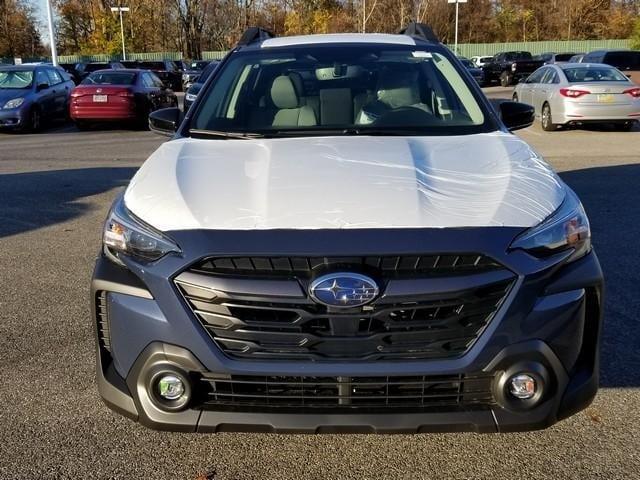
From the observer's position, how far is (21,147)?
13.4m

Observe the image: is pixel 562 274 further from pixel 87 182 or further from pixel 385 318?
pixel 87 182

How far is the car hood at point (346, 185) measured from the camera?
2.47 metres

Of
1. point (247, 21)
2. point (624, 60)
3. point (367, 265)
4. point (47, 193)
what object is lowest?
point (47, 193)

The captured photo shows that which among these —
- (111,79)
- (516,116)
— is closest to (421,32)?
(516,116)

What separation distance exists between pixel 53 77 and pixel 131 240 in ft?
53.5

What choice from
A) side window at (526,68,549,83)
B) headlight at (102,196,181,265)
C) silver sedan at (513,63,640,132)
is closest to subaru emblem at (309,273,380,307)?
headlight at (102,196,181,265)

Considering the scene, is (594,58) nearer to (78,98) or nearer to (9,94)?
(78,98)

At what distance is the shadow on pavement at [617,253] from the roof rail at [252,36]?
3.07 meters

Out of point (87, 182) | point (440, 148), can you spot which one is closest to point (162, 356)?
point (440, 148)

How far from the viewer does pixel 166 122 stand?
425cm

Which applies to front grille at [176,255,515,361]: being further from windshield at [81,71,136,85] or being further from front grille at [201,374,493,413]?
windshield at [81,71,136,85]

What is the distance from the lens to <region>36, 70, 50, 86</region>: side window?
1622cm

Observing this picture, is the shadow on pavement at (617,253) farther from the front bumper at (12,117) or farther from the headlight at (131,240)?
the front bumper at (12,117)

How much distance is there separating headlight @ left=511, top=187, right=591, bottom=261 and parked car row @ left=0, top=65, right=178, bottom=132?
48.3 feet
